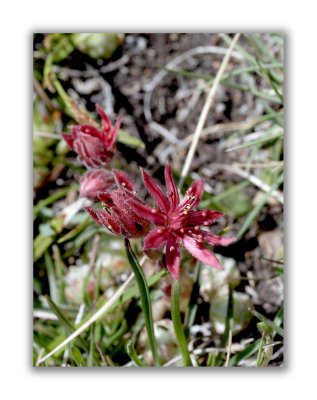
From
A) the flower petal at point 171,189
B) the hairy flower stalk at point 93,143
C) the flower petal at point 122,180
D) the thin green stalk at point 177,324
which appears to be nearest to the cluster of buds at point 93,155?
the hairy flower stalk at point 93,143

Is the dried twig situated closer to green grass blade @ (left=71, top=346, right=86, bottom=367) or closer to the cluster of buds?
the cluster of buds

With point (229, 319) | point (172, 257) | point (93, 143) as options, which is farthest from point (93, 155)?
point (229, 319)

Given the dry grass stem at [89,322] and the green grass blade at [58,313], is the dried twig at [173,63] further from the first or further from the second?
the green grass blade at [58,313]

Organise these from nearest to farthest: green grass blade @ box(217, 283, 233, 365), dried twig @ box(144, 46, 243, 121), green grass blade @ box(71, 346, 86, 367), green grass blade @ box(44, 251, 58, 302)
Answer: green grass blade @ box(71, 346, 86, 367)
green grass blade @ box(217, 283, 233, 365)
green grass blade @ box(44, 251, 58, 302)
dried twig @ box(144, 46, 243, 121)

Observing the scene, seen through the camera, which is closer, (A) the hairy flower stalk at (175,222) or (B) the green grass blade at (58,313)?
(A) the hairy flower stalk at (175,222)

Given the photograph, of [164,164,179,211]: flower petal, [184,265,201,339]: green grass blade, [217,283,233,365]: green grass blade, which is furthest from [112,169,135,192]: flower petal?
[217,283,233,365]: green grass blade
